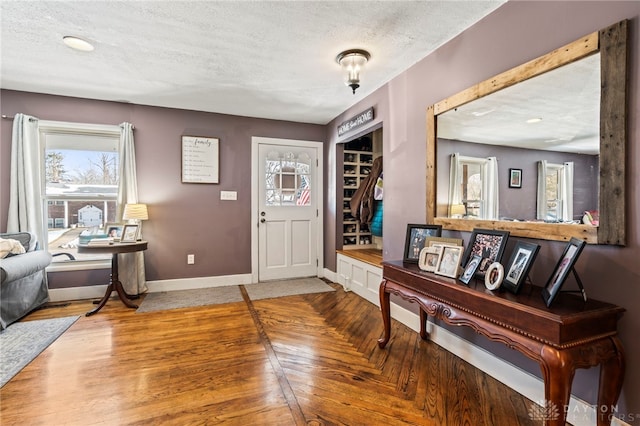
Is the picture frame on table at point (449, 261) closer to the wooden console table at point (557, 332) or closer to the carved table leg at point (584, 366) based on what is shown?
the wooden console table at point (557, 332)

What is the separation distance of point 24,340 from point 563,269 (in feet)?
12.3

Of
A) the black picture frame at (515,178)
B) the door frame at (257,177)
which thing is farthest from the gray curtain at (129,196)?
the black picture frame at (515,178)

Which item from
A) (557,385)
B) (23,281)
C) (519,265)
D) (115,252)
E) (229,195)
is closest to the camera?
(557,385)

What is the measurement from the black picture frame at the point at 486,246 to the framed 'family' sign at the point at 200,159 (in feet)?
10.8

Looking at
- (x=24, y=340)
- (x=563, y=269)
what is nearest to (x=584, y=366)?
(x=563, y=269)

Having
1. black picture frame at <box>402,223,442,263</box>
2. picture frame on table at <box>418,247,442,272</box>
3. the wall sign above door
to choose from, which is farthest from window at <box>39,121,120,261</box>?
picture frame on table at <box>418,247,442,272</box>

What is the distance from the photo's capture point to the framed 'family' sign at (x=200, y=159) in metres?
3.92

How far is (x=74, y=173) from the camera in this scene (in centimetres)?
355

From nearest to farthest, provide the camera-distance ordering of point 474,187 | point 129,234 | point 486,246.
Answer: point 486,246 < point 474,187 < point 129,234

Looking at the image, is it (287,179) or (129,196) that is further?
(287,179)

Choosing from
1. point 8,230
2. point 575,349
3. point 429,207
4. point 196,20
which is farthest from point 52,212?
point 575,349

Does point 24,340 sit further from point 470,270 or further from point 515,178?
point 515,178

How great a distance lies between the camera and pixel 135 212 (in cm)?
344

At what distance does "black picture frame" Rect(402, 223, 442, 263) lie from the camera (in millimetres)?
2305
